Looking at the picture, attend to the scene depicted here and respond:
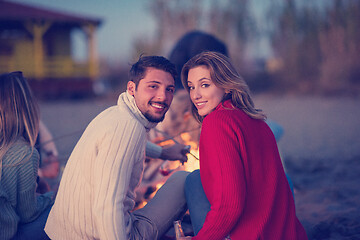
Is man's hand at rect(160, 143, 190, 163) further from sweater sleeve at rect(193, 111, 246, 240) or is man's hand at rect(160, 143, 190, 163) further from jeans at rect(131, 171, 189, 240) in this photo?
sweater sleeve at rect(193, 111, 246, 240)

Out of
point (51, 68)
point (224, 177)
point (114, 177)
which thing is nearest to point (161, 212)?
point (114, 177)

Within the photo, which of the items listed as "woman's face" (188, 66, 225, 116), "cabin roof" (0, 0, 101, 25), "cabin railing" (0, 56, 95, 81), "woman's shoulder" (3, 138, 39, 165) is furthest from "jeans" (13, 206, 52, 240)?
"cabin roof" (0, 0, 101, 25)

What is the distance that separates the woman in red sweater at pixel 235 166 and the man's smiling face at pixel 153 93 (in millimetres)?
151

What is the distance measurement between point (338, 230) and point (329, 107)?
8750 millimetres

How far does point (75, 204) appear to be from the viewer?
6.10 feet

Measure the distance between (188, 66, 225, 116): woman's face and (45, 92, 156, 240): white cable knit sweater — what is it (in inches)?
11.4

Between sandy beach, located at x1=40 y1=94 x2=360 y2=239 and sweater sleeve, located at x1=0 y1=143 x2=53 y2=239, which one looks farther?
sandy beach, located at x1=40 y1=94 x2=360 y2=239

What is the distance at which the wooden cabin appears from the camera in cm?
1497

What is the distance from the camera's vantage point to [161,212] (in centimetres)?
216

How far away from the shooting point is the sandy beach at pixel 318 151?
301 centimetres

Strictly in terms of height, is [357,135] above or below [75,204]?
below

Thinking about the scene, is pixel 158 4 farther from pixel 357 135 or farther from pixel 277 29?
pixel 357 135

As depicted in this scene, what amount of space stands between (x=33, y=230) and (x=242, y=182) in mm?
1280

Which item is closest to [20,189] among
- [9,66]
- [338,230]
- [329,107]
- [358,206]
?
[338,230]
